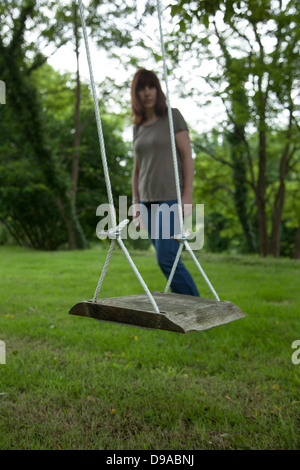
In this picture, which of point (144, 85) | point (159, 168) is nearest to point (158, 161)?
point (159, 168)

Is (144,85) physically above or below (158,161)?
above

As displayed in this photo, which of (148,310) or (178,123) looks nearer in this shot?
(148,310)

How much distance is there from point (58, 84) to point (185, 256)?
8930 mm

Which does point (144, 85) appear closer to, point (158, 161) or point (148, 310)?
point (158, 161)

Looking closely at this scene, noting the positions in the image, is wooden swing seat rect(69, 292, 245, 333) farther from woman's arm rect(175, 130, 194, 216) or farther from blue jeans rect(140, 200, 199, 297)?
woman's arm rect(175, 130, 194, 216)

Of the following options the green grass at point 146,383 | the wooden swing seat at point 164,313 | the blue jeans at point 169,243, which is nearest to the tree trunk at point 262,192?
the green grass at point 146,383

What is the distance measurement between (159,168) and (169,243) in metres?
0.50

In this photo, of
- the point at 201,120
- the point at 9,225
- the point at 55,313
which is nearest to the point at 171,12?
the point at 55,313

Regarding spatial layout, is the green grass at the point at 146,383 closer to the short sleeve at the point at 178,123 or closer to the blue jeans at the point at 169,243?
the blue jeans at the point at 169,243

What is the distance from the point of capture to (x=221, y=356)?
3311mm

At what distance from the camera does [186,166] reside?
2.99 m

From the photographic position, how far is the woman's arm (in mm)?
2918

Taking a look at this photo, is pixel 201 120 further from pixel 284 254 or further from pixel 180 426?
pixel 284 254

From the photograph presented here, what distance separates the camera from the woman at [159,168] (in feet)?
9.32
